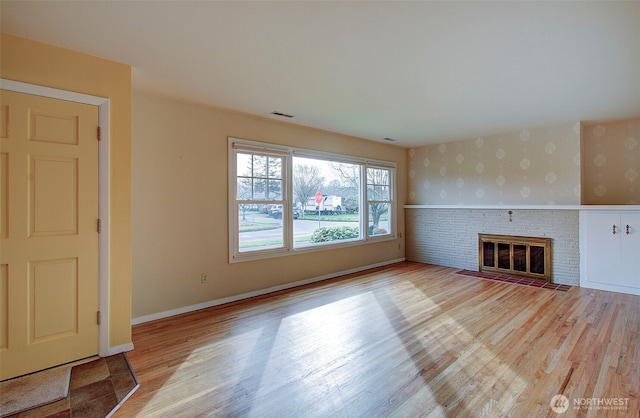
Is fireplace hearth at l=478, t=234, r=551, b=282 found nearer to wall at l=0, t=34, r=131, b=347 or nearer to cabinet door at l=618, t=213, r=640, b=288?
cabinet door at l=618, t=213, r=640, b=288

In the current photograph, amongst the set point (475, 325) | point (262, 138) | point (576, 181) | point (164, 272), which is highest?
point (262, 138)

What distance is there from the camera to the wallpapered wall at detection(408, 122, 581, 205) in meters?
4.88

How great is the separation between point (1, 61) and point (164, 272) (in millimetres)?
2279

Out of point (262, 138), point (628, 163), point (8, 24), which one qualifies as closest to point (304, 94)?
point (262, 138)

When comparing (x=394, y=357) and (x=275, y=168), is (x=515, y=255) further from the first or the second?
(x=275, y=168)

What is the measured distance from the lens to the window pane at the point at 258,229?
4.27 metres

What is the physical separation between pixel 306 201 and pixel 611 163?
4684mm

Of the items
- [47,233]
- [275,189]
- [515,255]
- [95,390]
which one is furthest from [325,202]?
[95,390]

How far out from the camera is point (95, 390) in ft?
7.03

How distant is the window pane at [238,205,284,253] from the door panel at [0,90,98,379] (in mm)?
1850

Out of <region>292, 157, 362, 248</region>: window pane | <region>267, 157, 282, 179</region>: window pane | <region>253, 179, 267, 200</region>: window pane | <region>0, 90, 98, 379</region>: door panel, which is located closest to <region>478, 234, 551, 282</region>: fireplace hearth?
<region>292, 157, 362, 248</region>: window pane

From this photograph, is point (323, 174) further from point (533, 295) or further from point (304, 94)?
point (533, 295)

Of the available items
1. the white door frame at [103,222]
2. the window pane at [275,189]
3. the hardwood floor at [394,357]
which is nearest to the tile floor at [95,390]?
the hardwood floor at [394,357]

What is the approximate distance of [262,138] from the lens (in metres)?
4.45
